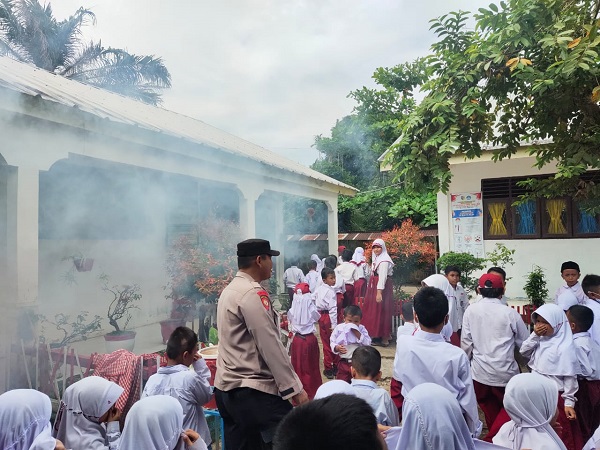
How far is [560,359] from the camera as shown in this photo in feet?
11.4

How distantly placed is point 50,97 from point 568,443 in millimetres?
5602

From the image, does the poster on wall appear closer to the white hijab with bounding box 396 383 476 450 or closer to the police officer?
the police officer

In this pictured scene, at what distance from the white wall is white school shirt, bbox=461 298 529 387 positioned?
611 centimetres

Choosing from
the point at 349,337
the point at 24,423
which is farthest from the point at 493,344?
the point at 24,423

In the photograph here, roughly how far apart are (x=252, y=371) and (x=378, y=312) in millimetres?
5783

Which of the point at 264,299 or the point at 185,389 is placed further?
the point at 185,389

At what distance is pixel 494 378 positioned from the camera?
387 cm

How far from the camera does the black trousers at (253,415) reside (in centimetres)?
269

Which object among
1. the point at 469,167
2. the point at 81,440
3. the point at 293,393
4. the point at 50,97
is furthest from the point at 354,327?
the point at 469,167

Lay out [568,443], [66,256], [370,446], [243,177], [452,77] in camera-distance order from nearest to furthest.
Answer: [370,446] < [568,443] < [452,77] < [66,256] < [243,177]

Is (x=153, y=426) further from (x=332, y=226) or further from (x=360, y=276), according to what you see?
(x=332, y=226)

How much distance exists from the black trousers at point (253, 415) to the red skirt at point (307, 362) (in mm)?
3009

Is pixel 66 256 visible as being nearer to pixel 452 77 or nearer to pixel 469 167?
pixel 452 77

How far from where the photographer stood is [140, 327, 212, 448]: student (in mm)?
3129
